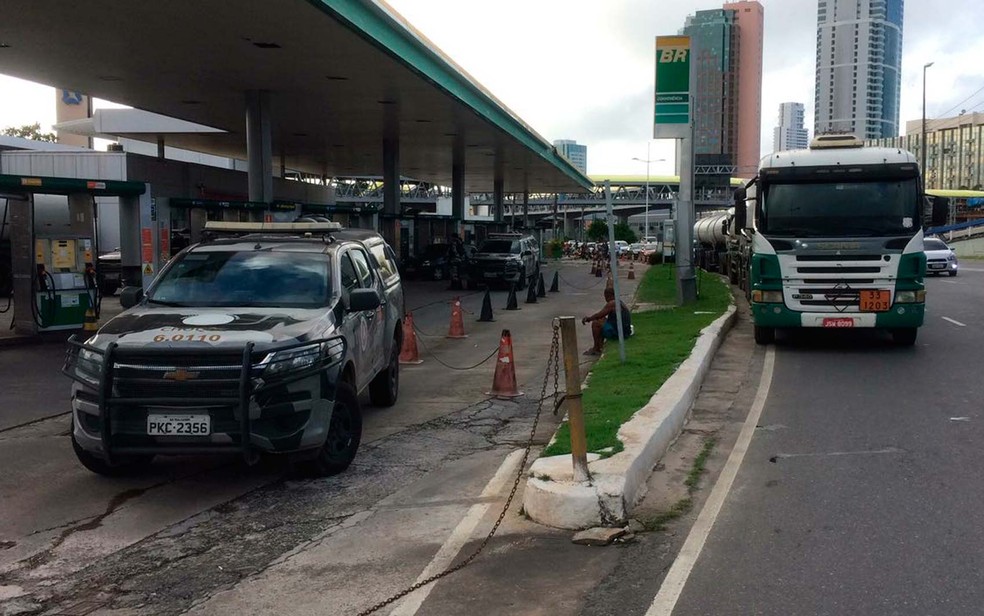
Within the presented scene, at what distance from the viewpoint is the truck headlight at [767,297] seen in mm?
14586

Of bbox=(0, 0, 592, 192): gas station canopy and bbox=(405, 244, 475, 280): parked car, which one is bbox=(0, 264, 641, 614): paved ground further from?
bbox=(405, 244, 475, 280): parked car

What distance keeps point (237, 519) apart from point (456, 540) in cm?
170

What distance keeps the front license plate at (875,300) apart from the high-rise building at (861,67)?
349 ft

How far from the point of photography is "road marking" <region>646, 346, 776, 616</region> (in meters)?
5.00

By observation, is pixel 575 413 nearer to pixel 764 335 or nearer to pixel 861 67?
pixel 764 335

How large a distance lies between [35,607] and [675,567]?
361 centimetres

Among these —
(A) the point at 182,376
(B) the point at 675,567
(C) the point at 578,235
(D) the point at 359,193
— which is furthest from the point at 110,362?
(C) the point at 578,235

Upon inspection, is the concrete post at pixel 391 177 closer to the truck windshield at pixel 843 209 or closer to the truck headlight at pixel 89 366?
the truck windshield at pixel 843 209

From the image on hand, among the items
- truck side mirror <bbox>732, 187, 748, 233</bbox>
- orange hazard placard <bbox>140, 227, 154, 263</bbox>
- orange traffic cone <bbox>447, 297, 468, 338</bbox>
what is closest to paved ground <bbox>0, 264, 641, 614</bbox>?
truck side mirror <bbox>732, 187, 748, 233</bbox>

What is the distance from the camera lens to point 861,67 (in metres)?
121

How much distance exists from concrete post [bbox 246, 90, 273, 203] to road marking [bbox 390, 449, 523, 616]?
19.3 metres

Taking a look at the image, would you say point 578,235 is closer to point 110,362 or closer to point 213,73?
point 213,73

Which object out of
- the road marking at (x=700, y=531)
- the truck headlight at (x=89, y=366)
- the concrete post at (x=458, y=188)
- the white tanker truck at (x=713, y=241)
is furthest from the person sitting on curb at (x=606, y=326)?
the concrete post at (x=458, y=188)

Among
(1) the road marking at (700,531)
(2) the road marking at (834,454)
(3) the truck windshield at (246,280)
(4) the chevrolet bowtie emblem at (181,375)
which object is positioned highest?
(3) the truck windshield at (246,280)
